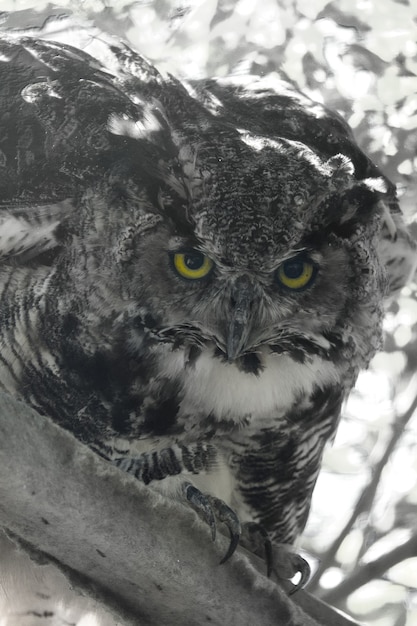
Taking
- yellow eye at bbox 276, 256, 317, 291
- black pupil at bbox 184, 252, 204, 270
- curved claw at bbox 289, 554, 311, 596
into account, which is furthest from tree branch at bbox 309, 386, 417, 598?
black pupil at bbox 184, 252, 204, 270

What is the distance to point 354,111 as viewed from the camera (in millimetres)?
1889

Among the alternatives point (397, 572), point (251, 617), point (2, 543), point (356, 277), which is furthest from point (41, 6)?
point (397, 572)

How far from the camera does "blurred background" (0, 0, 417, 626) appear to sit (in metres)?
1.70

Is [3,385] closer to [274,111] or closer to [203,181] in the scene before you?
[203,181]

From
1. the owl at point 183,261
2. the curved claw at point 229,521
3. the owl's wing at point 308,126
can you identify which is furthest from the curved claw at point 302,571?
the owl's wing at point 308,126

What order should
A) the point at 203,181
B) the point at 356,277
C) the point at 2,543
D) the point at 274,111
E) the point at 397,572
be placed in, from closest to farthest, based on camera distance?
the point at 203,181 < the point at 356,277 < the point at 274,111 < the point at 2,543 < the point at 397,572

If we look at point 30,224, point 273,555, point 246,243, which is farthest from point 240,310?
point 273,555

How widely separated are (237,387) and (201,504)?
0.23 meters

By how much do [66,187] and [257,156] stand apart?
321mm

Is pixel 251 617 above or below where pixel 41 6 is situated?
below

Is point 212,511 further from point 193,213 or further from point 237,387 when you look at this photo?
point 193,213

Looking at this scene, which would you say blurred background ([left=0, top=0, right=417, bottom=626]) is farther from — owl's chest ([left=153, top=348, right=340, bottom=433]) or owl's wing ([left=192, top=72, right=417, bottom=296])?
owl's chest ([left=153, top=348, right=340, bottom=433])

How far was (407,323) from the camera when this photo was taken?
2.24m

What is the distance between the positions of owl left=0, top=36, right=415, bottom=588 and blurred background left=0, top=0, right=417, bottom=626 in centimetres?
19
